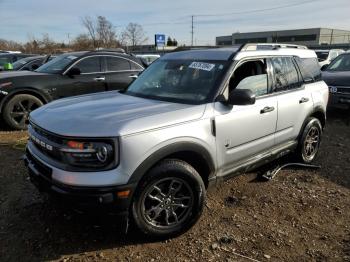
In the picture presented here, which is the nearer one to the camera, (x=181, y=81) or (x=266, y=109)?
(x=181, y=81)

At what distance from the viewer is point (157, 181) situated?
3.31 metres

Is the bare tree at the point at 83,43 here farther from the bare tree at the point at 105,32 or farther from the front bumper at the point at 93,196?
the front bumper at the point at 93,196

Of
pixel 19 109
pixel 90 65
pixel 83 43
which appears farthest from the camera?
pixel 83 43

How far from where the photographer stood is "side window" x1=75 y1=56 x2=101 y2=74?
836 cm

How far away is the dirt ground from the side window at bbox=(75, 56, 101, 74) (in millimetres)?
3784

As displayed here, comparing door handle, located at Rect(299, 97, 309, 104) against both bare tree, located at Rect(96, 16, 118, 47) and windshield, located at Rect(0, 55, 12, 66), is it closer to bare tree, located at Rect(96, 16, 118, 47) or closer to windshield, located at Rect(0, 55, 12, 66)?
windshield, located at Rect(0, 55, 12, 66)

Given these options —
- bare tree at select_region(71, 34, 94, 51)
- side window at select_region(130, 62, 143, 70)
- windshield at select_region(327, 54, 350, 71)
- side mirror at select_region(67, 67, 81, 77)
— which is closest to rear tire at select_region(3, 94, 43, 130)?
side mirror at select_region(67, 67, 81, 77)

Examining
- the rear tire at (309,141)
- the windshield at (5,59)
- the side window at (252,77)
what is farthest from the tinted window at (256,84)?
the windshield at (5,59)

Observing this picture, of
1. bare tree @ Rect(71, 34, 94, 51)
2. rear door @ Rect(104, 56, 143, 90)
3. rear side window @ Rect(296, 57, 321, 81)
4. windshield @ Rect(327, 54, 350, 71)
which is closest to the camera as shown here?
rear side window @ Rect(296, 57, 321, 81)

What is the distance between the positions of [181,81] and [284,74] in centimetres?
156

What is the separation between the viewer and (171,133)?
3.33 m

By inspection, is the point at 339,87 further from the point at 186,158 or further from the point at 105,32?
the point at 105,32

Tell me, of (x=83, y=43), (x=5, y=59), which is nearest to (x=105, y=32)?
(x=83, y=43)

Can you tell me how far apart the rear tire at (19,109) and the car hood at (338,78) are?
6.93 meters
